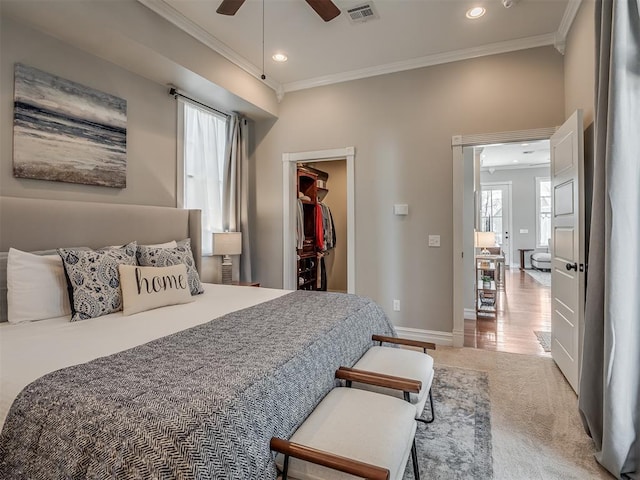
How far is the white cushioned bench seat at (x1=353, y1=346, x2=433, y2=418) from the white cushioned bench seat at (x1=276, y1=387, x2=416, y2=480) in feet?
0.97

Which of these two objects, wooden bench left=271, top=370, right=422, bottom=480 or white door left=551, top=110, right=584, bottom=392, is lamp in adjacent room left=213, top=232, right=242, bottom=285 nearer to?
wooden bench left=271, top=370, right=422, bottom=480

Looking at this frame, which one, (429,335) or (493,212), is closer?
(429,335)

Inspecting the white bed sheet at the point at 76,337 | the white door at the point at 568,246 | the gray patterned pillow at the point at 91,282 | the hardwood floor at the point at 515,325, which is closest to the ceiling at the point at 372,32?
the white door at the point at 568,246

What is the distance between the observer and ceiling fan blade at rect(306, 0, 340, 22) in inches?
88.7

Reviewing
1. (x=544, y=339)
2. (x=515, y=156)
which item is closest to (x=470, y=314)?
(x=544, y=339)

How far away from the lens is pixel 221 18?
2984 millimetres

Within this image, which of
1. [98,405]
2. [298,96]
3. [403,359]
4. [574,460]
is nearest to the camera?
[98,405]

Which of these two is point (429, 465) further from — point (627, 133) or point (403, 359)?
point (627, 133)

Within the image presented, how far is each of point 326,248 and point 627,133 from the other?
4.83m

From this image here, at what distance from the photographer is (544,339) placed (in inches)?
150

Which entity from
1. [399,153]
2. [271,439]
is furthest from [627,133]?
[399,153]

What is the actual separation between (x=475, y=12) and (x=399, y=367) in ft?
9.65

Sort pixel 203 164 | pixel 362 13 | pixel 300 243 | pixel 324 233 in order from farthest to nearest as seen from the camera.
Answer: pixel 324 233 → pixel 300 243 → pixel 203 164 → pixel 362 13

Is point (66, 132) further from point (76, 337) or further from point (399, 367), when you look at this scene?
point (399, 367)
